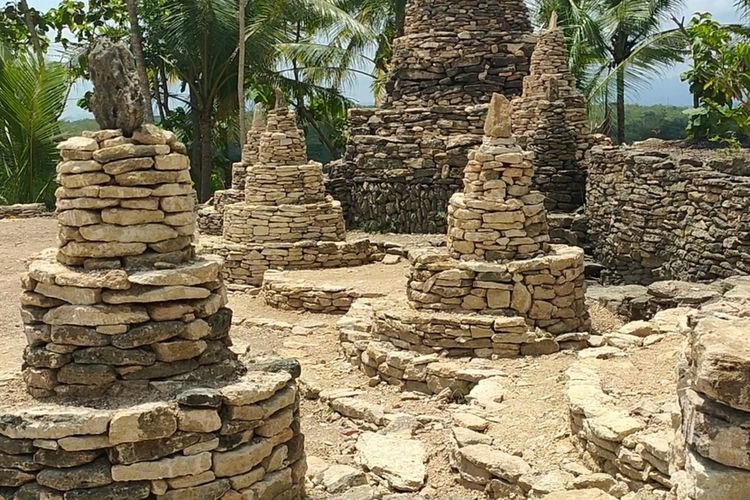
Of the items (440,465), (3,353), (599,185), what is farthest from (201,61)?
(440,465)

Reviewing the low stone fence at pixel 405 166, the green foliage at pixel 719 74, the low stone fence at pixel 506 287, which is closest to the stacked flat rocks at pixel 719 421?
the low stone fence at pixel 506 287

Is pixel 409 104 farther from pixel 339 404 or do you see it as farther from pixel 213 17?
pixel 339 404

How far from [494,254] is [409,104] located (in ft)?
33.9

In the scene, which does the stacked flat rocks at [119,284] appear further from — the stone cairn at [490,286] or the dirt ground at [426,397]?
the stone cairn at [490,286]

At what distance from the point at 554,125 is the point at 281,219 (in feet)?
19.6

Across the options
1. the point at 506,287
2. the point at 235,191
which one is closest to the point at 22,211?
the point at 235,191

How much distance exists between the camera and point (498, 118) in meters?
8.77

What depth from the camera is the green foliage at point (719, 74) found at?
582 inches

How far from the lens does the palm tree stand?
20094 millimetres

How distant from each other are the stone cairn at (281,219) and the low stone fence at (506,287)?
18.6 feet

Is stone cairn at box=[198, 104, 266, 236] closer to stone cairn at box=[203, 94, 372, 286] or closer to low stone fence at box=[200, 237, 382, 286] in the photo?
stone cairn at box=[203, 94, 372, 286]

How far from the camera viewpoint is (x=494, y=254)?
8.72 m

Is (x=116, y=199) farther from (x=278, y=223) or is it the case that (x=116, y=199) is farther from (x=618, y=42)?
(x=618, y=42)

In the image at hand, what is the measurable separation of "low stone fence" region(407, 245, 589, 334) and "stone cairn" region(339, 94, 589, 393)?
1cm
